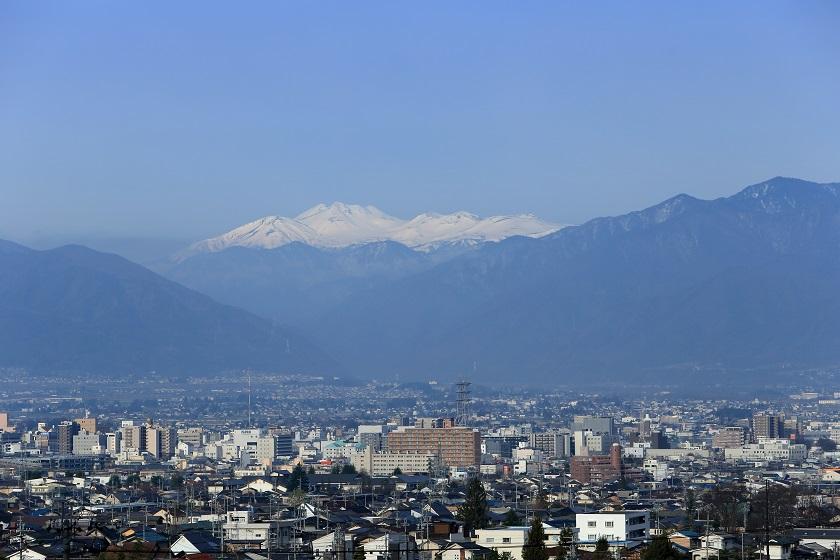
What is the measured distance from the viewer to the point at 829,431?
111 metres

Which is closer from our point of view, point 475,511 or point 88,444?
point 475,511

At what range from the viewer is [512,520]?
4178 centimetres

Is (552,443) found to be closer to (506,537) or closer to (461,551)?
(506,537)

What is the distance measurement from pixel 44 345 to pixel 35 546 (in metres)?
165

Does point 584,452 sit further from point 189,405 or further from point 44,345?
point 44,345

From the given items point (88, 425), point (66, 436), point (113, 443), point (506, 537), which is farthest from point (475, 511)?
point (88, 425)

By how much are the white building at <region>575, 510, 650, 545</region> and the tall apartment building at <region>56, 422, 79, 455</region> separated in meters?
58.8

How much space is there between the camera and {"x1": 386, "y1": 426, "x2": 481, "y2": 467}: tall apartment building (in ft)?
280

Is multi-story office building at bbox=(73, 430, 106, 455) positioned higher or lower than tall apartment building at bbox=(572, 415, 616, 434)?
lower

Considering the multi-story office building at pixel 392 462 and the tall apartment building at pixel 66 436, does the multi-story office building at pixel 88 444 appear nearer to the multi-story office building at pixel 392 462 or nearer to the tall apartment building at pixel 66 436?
the tall apartment building at pixel 66 436

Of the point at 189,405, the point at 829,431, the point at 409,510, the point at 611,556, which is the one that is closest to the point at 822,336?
the point at 189,405

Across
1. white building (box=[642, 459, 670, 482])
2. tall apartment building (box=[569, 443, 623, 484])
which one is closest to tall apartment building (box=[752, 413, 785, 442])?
white building (box=[642, 459, 670, 482])

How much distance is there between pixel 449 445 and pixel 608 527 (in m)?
48.8

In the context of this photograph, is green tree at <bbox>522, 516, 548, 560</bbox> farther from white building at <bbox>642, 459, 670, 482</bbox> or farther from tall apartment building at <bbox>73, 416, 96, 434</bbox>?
tall apartment building at <bbox>73, 416, 96, 434</bbox>
